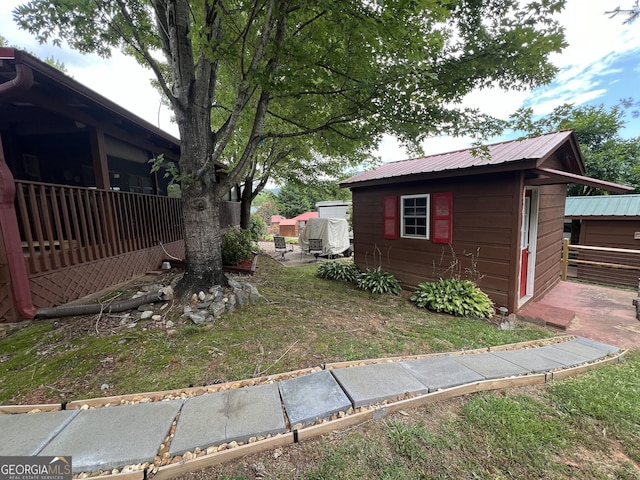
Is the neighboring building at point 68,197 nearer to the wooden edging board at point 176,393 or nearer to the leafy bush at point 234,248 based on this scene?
the leafy bush at point 234,248

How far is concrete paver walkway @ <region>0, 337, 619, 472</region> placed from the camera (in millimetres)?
1615

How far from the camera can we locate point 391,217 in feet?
22.3

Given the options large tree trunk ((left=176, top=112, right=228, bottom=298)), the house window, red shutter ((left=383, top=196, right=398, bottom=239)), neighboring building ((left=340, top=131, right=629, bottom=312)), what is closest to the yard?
large tree trunk ((left=176, top=112, right=228, bottom=298))

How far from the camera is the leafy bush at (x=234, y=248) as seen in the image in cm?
602

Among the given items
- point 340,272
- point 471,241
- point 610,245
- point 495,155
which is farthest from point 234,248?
point 610,245

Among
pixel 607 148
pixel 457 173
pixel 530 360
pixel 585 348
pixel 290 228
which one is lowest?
pixel 585 348

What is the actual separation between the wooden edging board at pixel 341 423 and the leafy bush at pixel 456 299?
195cm

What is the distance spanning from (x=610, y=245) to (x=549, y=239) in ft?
18.5

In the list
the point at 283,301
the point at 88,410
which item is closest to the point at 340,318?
the point at 283,301

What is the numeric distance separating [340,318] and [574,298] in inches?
242

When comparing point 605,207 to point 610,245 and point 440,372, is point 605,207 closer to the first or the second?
point 610,245

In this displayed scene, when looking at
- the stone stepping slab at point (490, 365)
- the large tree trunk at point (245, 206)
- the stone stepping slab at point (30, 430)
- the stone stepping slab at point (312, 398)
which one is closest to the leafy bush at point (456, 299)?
the stone stepping slab at point (490, 365)

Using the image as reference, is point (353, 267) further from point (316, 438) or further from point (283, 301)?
point (316, 438)

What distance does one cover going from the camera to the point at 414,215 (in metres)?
6.36
